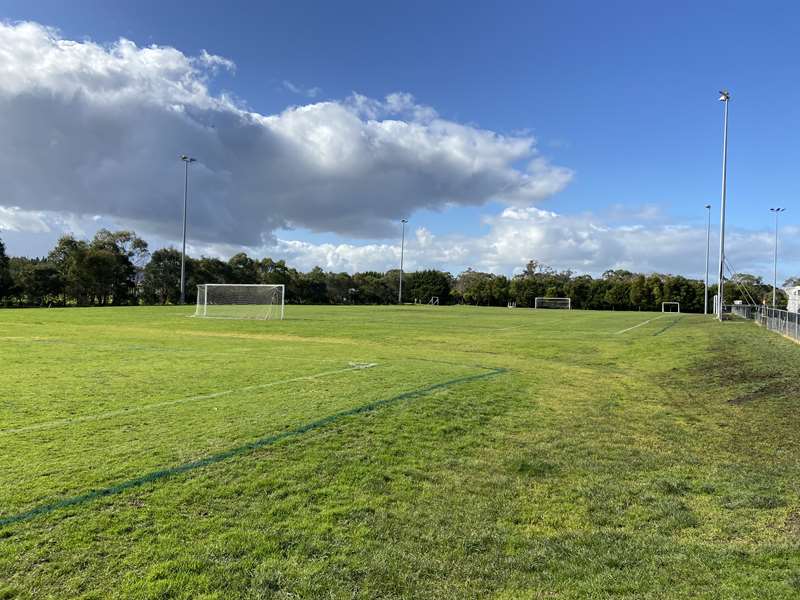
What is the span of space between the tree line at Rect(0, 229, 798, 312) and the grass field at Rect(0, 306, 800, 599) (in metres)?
56.9

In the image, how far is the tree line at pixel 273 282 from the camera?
59.5m

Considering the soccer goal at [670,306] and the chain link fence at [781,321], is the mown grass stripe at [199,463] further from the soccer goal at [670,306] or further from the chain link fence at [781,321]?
the soccer goal at [670,306]

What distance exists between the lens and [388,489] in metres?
4.82

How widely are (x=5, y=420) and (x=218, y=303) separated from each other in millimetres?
47868

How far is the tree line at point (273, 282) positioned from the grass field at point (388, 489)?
2240 inches

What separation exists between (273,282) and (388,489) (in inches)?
3139

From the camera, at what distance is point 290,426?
6699mm

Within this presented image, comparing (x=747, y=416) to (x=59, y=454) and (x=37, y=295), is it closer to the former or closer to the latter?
(x=59, y=454)

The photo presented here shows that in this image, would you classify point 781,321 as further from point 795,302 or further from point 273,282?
point 273,282

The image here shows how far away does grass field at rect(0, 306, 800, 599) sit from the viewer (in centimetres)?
332

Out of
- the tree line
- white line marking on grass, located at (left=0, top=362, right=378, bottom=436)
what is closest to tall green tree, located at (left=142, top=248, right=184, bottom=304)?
the tree line

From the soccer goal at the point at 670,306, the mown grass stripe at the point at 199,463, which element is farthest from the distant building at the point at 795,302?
the mown grass stripe at the point at 199,463

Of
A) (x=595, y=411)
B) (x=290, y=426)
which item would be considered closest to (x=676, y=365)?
(x=595, y=411)

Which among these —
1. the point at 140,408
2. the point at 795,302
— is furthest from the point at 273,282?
the point at 140,408
